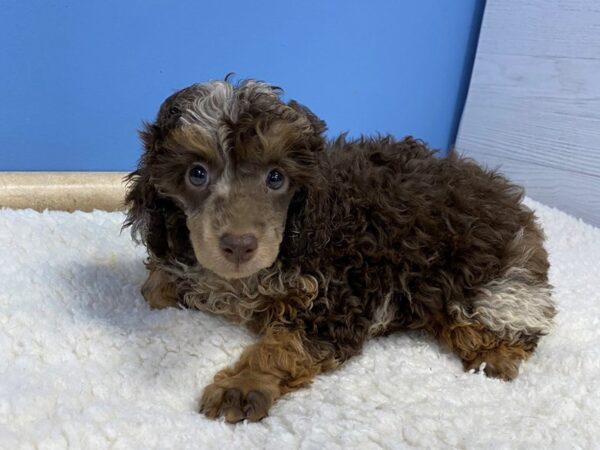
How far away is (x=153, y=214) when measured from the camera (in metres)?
2.10

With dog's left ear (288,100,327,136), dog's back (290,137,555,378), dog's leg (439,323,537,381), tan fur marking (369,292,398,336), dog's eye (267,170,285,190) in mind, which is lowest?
dog's leg (439,323,537,381)

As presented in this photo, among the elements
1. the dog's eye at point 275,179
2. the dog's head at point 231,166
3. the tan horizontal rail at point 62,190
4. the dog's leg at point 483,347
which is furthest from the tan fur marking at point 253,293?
the tan horizontal rail at point 62,190

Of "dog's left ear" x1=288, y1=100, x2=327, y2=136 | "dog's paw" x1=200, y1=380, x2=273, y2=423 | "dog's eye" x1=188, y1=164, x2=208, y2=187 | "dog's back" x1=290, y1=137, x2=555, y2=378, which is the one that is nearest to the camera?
"dog's paw" x1=200, y1=380, x2=273, y2=423

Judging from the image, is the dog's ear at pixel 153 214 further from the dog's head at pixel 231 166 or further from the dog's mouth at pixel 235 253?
the dog's mouth at pixel 235 253

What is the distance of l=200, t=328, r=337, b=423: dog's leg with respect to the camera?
5.97ft

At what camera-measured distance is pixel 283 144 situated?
189cm

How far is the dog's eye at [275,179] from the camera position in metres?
1.95

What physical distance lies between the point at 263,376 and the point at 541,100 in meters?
3.14

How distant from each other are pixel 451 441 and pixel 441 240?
79cm

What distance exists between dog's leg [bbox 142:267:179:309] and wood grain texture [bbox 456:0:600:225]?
9.53 feet

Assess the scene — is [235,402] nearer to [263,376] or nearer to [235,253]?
[263,376]

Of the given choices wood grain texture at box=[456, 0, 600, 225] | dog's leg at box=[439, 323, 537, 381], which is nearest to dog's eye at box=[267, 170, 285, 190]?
dog's leg at box=[439, 323, 537, 381]

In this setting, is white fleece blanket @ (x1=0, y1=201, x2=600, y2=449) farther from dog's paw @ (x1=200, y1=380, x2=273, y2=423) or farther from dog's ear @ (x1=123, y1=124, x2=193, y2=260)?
dog's ear @ (x1=123, y1=124, x2=193, y2=260)

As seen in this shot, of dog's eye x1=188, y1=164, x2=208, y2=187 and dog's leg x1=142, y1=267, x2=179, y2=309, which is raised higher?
dog's eye x1=188, y1=164, x2=208, y2=187
